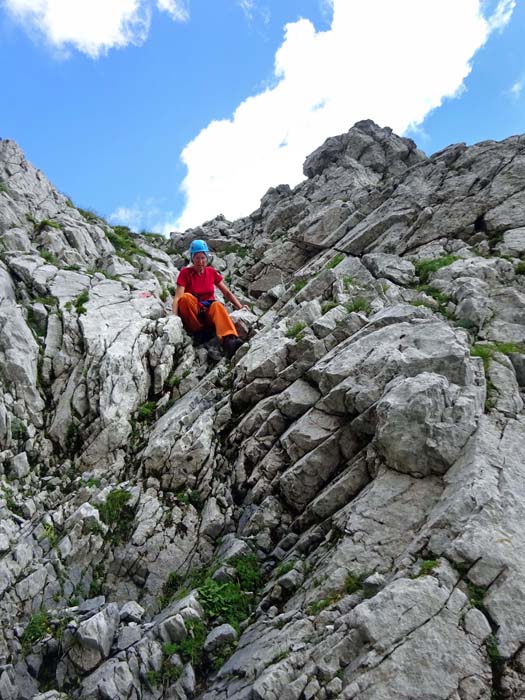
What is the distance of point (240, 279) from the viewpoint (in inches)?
992

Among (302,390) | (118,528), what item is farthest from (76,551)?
(302,390)

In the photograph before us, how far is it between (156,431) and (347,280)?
8.39 metres

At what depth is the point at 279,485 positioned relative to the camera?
9.08 metres

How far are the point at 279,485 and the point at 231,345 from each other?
5.96 meters

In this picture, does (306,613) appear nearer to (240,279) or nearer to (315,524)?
(315,524)

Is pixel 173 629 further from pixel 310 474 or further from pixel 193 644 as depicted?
pixel 310 474

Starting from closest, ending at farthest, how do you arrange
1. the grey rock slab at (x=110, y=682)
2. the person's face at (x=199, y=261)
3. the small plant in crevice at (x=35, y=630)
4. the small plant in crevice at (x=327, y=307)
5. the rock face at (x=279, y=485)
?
the rock face at (x=279, y=485)
the grey rock slab at (x=110, y=682)
the small plant in crevice at (x=35, y=630)
the small plant in crevice at (x=327, y=307)
the person's face at (x=199, y=261)

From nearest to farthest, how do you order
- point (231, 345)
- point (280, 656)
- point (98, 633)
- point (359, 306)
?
point (280, 656)
point (98, 633)
point (359, 306)
point (231, 345)

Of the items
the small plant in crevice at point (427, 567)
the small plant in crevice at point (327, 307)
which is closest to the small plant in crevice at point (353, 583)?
the small plant in crevice at point (427, 567)

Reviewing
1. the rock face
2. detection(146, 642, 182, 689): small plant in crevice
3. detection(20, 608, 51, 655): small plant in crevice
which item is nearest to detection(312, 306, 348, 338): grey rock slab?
the rock face

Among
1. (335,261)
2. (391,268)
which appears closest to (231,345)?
(391,268)

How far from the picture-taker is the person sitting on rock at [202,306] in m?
14.3

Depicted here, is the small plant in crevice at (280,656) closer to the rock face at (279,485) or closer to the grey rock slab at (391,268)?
the rock face at (279,485)

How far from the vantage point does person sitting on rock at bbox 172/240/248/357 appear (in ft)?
47.1
